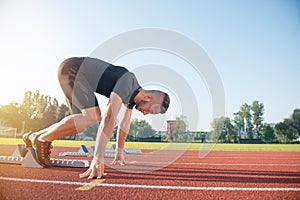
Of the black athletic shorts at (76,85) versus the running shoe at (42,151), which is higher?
the black athletic shorts at (76,85)

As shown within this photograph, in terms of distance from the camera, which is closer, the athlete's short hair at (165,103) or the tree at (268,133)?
the athlete's short hair at (165,103)

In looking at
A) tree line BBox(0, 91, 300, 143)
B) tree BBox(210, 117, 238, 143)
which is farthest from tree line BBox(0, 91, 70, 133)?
tree BBox(210, 117, 238, 143)

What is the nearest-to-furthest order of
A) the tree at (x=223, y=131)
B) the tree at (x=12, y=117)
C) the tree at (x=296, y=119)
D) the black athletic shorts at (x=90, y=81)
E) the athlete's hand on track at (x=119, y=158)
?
the black athletic shorts at (x=90, y=81), the athlete's hand on track at (x=119, y=158), the tree at (x=12, y=117), the tree at (x=296, y=119), the tree at (x=223, y=131)

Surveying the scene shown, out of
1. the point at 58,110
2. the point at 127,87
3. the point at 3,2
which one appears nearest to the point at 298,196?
the point at 127,87

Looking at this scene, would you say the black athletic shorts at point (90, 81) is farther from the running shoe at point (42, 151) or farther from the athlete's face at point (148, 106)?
the running shoe at point (42, 151)

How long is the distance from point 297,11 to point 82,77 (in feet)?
12.9

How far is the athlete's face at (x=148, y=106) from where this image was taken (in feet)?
10.5

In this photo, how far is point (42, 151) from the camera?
3.67 m

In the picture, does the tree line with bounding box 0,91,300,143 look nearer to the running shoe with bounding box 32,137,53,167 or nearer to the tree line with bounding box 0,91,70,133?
the tree line with bounding box 0,91,70,133

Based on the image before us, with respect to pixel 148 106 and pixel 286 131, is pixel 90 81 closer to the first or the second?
pixel 148 106

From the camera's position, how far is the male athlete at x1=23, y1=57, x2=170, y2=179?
2.83m

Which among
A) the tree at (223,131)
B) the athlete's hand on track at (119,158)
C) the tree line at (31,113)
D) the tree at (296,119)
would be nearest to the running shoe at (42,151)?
the athlete's hand on track at (119,158)

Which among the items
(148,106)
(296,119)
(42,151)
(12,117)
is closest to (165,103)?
(148,106)

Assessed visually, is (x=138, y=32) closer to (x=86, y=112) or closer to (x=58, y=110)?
(x=86, y=112)
